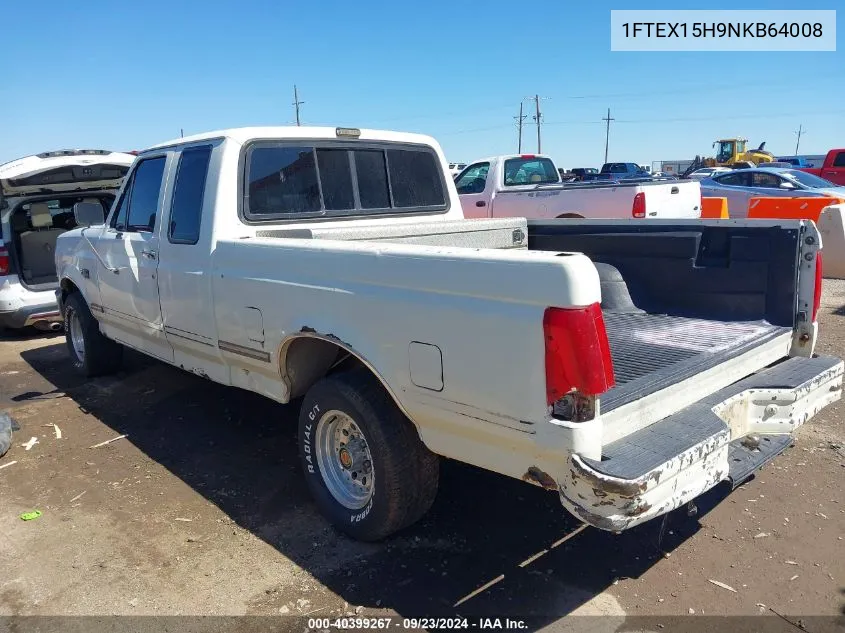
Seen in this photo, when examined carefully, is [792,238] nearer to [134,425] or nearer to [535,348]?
[535,348]

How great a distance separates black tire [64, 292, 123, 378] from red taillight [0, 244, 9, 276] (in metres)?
1.76

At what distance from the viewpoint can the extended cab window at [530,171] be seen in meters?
12.0

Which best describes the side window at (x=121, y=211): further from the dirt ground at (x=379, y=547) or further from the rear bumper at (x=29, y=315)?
the rear bumper at (x=29, y=315)

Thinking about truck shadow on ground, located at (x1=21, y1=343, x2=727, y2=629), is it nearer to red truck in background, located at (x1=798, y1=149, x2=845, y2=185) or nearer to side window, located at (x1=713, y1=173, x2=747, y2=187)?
side window, located at (x1=713, y1=173, x2=747, y2=187)

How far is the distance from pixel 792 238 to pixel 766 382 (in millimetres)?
860

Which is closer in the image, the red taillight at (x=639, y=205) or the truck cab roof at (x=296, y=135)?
the truck cab roof at (x=296, y=135)

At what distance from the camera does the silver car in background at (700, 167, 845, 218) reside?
14.9m

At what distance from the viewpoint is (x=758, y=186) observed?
1611 cm

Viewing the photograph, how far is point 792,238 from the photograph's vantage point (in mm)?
3486

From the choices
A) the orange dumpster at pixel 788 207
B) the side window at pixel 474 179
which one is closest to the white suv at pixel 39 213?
the side window at pixel 474 179

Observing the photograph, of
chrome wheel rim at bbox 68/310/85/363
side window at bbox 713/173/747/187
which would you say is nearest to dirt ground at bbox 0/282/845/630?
chrome wheel rim at bbox 68/310/85/363

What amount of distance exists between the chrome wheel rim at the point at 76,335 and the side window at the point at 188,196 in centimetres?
282

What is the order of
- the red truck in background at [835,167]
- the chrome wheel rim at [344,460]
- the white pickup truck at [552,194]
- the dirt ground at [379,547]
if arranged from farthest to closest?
1. the red truck in background at [835,167]
2. the white pickup truck at [552,194]
3. the chrome wheel rim at [344,460]
4. the dirt ground at [379,547]

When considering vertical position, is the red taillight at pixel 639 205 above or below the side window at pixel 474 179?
below
